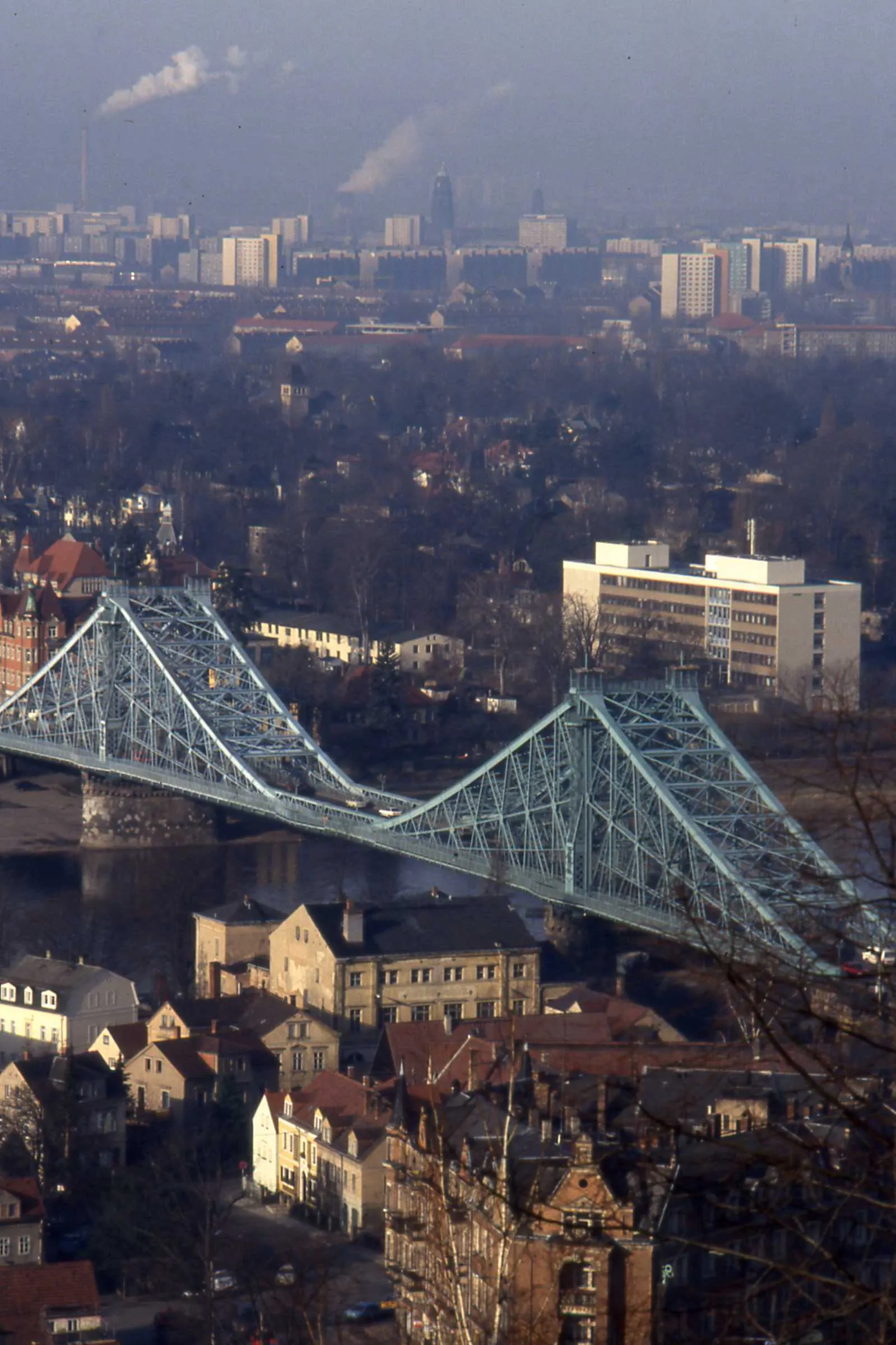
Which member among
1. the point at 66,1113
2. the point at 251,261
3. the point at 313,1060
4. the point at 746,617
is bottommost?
the point at 746,617

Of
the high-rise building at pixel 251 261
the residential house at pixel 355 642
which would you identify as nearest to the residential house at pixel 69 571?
the residential house at pixel 355 642

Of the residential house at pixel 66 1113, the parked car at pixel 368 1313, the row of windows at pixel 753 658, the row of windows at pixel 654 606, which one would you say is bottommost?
the row of windows at pixel 753 658

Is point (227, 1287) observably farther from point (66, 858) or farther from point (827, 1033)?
point (66, 858)

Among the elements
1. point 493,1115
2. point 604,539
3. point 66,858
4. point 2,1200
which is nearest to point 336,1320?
point 493,1115

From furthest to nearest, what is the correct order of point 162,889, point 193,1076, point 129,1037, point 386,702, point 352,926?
point 386,702, point 162,889, point 352,926, point 129,1037, point 193,1076

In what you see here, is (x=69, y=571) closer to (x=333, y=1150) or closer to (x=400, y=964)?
(x=400, y=964)

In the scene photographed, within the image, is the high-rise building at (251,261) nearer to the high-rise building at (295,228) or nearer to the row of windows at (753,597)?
the high-rise building at (295,228)

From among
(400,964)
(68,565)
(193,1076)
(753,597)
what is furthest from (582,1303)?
(68,565)

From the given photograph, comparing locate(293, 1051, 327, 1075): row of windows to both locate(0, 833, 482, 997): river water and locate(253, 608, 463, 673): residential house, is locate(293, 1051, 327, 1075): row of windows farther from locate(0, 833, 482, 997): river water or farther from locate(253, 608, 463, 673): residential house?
locate(253, 608, 463, 673): residential house
